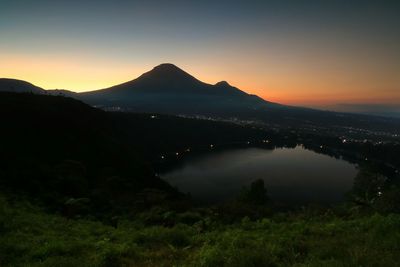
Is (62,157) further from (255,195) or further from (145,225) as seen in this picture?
(145,225)

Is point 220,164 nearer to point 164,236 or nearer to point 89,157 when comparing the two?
point 89,157

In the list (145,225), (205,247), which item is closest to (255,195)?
(145,225)

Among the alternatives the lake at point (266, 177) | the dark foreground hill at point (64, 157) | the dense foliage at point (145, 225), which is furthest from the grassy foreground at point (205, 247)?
the lake at point (266, 177)

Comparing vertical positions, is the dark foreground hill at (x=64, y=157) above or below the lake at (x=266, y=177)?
above

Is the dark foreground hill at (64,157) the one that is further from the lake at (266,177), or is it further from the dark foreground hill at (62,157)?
the lake at (266,177)

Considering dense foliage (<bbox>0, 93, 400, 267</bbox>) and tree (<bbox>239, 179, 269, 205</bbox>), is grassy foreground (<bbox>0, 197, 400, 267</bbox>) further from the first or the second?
tree (<bbox>239, 179, 269, 205</bbox>)

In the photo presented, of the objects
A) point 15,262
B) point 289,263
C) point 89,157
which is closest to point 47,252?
point 15,262
